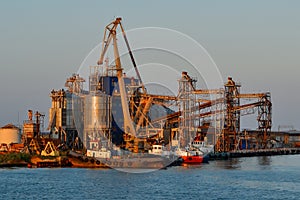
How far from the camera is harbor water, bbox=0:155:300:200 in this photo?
5141 cm

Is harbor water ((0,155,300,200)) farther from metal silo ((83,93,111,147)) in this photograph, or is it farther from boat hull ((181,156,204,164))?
metal silo ((83,93,111,147))

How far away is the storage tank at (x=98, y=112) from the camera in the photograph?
92.4 meters

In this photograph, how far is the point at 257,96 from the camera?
115m

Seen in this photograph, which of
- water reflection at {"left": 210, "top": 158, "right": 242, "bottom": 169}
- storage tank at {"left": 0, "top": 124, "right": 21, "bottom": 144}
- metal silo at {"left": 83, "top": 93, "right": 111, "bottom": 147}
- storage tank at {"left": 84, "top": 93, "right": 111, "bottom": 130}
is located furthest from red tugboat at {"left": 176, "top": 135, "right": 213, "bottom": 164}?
storage tank at {"left": 0, "top": 124, "right": 21, "bottom": 144}

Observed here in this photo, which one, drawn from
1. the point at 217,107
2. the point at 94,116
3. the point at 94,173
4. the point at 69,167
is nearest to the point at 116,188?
the point at 94,173

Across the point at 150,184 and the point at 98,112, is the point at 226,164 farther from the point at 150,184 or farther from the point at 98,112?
the point at 150,184

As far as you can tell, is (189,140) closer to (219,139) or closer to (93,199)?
(219,139)

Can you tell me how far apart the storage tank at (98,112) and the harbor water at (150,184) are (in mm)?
17202

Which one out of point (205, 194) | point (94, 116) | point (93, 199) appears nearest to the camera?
point (93, 199)

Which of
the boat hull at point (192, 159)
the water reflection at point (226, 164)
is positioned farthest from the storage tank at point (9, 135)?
the water reflection at point (226, 164)

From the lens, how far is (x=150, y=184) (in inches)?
2314

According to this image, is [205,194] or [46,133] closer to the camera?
[205,194]

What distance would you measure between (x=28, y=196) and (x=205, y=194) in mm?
14089

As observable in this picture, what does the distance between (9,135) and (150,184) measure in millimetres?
50702
